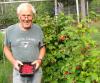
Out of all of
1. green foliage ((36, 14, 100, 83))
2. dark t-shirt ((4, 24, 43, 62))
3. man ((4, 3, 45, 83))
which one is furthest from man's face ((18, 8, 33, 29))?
green foliage ((36, 14, 100, 83))

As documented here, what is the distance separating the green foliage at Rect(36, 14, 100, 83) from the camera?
4.47 m

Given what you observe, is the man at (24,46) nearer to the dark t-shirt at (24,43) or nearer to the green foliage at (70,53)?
the dark t-shirt at (24,43)

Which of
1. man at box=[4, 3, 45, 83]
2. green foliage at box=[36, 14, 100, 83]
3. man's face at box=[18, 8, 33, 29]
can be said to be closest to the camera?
man's face at box=[18, 8, 33, 29]

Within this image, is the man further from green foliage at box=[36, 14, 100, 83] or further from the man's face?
green foliage at box=[36, 14, 100, 83]

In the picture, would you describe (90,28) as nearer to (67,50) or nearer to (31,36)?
(67,50)

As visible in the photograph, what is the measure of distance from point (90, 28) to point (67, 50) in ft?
1.93

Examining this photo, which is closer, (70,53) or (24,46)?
(24,46)

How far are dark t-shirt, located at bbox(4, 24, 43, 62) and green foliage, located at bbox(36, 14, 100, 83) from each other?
591mm

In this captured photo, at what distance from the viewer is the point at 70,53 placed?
5141 millimetres

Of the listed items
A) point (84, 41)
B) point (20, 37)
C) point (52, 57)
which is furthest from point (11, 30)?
point (52, 57)

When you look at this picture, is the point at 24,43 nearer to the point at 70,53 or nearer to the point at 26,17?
the point at 26,17

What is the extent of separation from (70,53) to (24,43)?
0.99 metres

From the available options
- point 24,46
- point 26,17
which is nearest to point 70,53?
point 24,46

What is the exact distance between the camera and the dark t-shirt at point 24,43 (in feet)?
14.3
